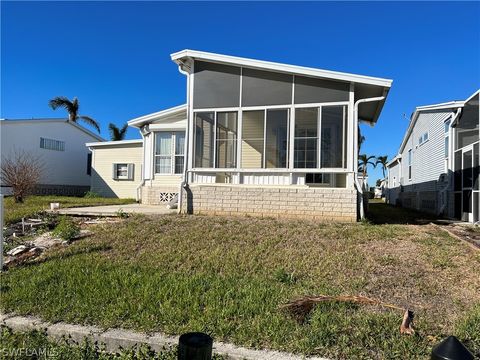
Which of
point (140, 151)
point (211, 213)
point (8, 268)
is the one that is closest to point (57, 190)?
point (140, 151)

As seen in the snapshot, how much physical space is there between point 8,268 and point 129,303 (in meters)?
2.95

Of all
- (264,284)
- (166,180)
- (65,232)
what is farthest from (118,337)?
(166,180)

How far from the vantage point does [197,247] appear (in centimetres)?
618

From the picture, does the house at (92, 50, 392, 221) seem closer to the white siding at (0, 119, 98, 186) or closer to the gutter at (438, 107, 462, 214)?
the gutter at (438, 107, 462, 214)

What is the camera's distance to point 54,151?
22.4m

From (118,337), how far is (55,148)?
22.3m

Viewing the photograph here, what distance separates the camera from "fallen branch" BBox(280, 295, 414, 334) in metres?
3.47

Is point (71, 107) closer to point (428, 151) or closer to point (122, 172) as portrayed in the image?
point (122, 172)

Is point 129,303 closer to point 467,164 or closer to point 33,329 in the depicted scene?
point 33,329

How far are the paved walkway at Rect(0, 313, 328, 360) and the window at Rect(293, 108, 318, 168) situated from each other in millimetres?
6551

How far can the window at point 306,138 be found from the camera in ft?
29.6

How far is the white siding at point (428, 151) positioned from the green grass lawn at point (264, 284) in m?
8.33

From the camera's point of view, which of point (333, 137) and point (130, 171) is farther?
point (130, 171)

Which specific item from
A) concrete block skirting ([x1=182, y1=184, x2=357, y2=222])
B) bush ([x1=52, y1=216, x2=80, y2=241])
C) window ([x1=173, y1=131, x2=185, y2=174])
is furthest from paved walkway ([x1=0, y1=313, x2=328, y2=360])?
window ([x1=173, y1=131, x2=185, y2=174])
